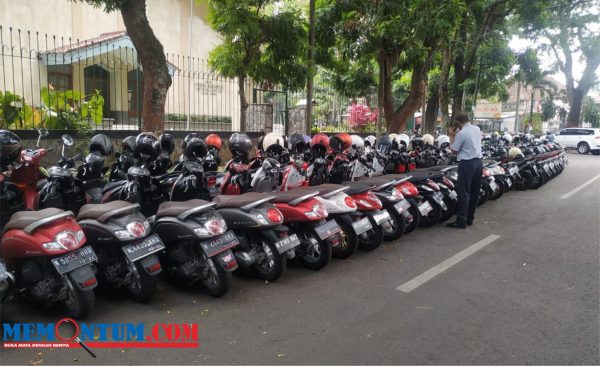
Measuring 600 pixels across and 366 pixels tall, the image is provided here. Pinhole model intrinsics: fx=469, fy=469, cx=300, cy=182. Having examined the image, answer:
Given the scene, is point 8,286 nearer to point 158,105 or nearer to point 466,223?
point 158,105

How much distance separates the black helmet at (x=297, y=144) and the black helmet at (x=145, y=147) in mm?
2510

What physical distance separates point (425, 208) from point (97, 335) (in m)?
4.83

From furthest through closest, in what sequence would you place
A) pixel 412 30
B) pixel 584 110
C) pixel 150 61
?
pixel 584 110 < pixel 412 30 < pixel 150 61

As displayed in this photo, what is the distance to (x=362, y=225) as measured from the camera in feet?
18.2

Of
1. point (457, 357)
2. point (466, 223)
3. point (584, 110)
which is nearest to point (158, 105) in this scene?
point (466, 223)

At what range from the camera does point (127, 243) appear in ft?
13.1

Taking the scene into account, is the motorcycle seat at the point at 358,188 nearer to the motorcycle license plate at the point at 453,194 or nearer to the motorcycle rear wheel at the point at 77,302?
the motorcycle license plate at the point at 453,194

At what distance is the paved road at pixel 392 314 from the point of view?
3.39 m

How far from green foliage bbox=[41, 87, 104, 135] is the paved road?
5.80 metres

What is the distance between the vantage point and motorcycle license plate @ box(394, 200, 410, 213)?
6312 mm

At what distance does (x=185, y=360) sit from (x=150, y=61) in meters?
5.15

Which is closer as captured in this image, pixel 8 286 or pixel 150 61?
pixel 8 286

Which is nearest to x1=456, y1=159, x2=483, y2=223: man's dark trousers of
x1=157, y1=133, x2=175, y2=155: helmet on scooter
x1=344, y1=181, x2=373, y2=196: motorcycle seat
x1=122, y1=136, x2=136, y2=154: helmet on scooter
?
x1=344, y1=181, x2=373, y2=196: motorcycle seat

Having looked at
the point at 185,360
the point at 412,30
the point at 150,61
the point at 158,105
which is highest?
the point at 412,30
